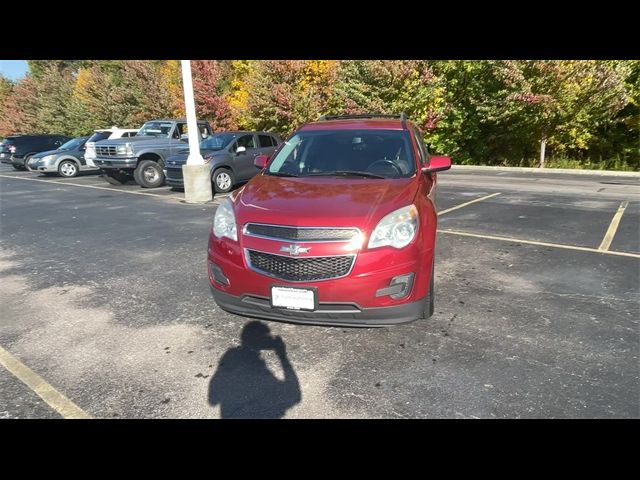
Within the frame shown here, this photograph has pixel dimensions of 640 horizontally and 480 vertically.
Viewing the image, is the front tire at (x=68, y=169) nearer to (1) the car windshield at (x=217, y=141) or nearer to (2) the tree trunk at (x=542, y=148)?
(1) the car windshield at (x=217, y=141)

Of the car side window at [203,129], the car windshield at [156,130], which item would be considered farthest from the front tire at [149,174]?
the car side window at [203,129]

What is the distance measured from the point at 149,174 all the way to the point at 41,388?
36.9 ft

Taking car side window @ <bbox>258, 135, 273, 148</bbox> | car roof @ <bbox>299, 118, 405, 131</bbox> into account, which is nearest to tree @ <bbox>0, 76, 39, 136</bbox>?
car side window @ <bbox>258, 135, 273, 148</bbox>

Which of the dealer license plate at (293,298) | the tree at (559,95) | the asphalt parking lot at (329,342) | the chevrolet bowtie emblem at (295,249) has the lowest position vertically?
the asphalt parking lot at (329,342)

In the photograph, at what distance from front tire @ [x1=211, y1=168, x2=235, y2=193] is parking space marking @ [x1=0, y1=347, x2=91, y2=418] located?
8.09m

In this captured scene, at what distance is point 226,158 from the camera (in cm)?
1104

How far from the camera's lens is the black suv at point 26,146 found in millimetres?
20469

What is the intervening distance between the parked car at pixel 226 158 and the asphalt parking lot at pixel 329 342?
4.87 meters

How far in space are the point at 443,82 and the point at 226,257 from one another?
18.4 m

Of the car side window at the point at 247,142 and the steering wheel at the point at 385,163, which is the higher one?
the car side window at the point at 247,142

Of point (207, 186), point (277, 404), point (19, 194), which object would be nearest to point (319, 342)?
point (277, 404)

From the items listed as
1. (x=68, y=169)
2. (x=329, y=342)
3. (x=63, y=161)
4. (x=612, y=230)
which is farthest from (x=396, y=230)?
(x=68, y=169)

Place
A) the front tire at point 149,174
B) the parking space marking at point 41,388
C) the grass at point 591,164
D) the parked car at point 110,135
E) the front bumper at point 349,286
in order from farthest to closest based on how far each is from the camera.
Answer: the grass at point 591,164 → the parked car at point 110,135 → the front tire at point 149,174 → the front bumper at point 349,286 → the parking space marking at point 41,388
